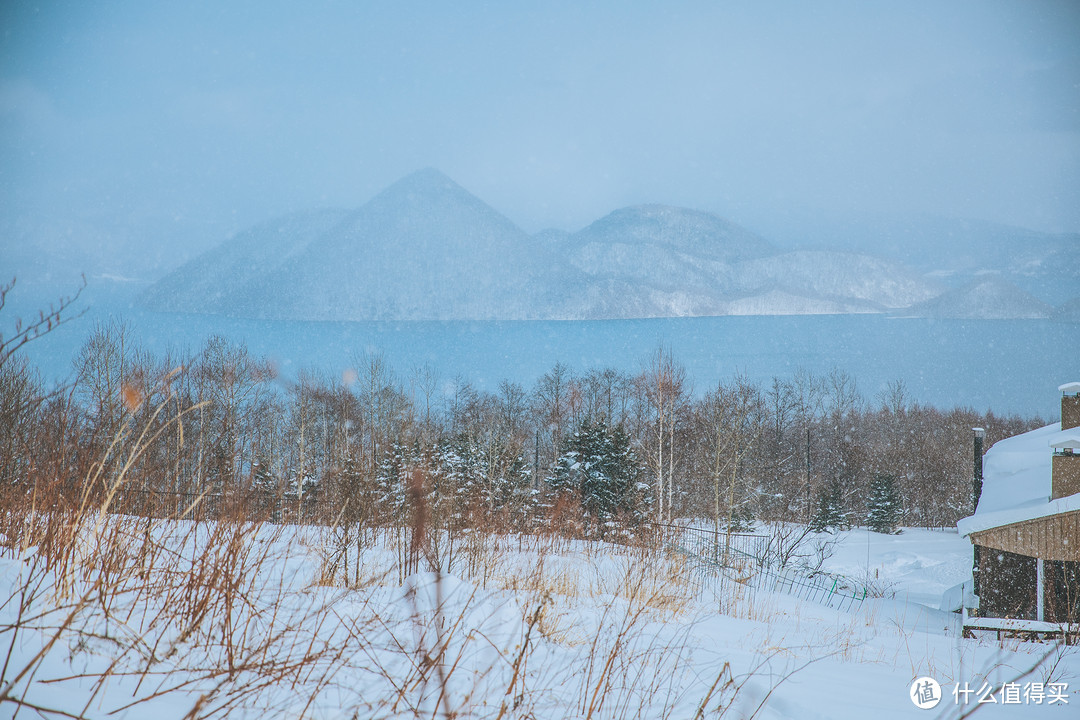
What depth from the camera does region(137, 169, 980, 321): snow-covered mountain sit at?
11806 centimetres

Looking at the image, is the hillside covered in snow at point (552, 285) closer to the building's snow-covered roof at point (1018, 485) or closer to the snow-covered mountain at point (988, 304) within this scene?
the snow-covered mountain at point (988, 304)

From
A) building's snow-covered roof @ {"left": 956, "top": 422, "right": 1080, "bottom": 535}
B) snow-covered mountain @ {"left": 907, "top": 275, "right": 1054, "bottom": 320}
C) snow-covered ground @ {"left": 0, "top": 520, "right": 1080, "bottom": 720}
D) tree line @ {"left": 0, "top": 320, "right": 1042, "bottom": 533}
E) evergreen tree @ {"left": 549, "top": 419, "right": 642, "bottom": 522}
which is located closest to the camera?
snow-covered ground @ {"left": 0, "top": 520, "right": 1080, "bottom": 720}

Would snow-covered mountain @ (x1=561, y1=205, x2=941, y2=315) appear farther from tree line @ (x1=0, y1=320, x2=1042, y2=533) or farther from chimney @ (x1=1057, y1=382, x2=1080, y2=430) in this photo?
chimney @ (x1=1057, y1=382, x2=1080, y2=430)

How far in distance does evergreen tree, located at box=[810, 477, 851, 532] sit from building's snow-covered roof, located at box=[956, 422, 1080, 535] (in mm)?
18098

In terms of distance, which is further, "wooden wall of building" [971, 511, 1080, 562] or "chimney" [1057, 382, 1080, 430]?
"chimney" [1057, 382, 1080, 430]

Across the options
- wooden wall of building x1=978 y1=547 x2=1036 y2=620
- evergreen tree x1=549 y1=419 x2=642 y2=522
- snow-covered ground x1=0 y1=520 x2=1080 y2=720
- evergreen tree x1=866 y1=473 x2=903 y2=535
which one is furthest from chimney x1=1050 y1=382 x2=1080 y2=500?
evergreen tree x1=866 y1=473 x2=903 y2=535

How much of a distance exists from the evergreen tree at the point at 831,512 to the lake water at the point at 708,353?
9.03m

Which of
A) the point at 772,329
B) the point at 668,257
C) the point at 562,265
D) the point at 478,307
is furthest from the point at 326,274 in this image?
the point at 772,329

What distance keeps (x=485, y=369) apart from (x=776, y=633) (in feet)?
152

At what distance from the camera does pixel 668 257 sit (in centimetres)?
15462

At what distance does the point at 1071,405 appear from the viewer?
45.6 feet

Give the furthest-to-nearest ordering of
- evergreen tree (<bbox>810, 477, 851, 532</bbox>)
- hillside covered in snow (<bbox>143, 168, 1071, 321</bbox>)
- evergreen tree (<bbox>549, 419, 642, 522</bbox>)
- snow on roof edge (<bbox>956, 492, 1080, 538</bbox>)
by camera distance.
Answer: hillside covered in snow (<bbox>143, 168, 1071, 321</bbox>) → evergreen tree (<bbox>810, 477, 851, 532</bbox>) → evergreen tree (<bbox>549, 419, 642, 522</bbox>) → snow on roof edge (<bbox>956, 492, 1080, 538</bbox>)

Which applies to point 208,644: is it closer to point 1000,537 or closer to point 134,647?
point 134,647

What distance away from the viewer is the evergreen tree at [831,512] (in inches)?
1337
